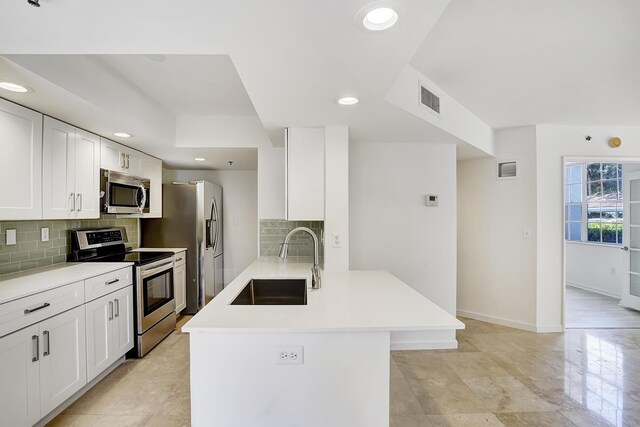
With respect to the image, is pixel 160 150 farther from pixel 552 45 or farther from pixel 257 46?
pixel 552 45

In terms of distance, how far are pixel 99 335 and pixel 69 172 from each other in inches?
50.8

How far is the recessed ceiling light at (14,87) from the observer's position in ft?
5.39

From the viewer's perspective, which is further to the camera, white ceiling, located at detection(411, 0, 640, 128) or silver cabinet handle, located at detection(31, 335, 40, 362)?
silver cabinet handle, located at detection(31, 335, 40, 362)

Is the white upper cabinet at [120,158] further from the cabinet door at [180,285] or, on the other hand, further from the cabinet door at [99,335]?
the cabinet door at [99,335]

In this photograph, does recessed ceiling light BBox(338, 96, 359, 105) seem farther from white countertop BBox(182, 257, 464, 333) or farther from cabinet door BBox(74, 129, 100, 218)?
cabinet door BBox(74, 129, 100, 218)

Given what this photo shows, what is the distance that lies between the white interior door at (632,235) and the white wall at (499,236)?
1797mm

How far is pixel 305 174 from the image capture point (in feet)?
8.18

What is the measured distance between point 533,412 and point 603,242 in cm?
463

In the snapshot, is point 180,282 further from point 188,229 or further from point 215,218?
point 215,218

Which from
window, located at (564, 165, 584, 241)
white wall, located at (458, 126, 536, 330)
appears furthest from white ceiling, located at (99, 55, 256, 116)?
window, located at (564, 165, 584, 241)

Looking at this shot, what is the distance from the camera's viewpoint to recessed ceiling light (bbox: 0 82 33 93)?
1.64 m

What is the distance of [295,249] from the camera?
3.22 meters

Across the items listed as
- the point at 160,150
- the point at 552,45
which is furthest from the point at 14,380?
the point at 552,45

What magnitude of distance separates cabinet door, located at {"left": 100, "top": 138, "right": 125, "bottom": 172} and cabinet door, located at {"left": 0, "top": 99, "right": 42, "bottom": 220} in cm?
66
